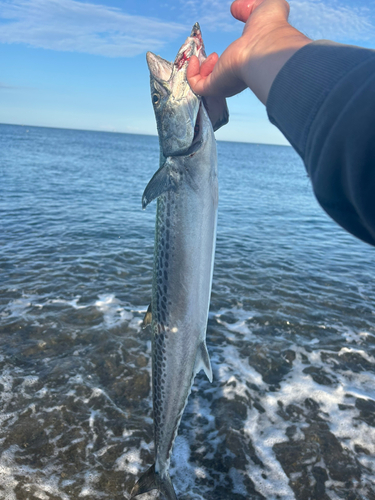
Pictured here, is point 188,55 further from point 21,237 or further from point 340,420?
point 21,237

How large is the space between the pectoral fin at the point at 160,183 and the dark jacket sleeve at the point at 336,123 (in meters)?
1.70

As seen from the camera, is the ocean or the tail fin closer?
the tail fin

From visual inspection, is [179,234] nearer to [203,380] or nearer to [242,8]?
[242,8]

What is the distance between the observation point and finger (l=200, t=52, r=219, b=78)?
2430 millimetres

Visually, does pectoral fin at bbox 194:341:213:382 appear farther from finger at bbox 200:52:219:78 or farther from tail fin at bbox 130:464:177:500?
finger at bbox 200:52:219:78

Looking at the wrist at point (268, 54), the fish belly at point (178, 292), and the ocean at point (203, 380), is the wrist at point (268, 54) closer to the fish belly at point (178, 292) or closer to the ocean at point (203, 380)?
the ocean at point (203, 380)

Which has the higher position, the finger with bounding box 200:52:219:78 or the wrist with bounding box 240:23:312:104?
the finger with bounding box 200:52:219:78

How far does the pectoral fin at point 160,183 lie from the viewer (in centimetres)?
302

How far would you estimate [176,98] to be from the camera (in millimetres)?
2961

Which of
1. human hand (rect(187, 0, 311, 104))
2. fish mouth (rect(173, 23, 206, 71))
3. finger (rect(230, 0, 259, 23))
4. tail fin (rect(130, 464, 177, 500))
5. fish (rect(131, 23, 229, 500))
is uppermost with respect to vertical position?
finger (rect(230, 0, 259, 23))

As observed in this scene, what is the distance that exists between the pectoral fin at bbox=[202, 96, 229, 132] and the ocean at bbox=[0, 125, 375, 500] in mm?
1695

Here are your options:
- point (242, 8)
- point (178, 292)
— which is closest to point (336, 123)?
point (242, 8)

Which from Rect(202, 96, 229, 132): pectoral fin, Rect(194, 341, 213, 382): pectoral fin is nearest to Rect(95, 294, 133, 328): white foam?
Rect(194, 341, 213, 382): pectoral fin

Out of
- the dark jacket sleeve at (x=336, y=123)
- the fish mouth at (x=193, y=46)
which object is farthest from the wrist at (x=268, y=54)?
the fish mouth at (x=193, y=46)
